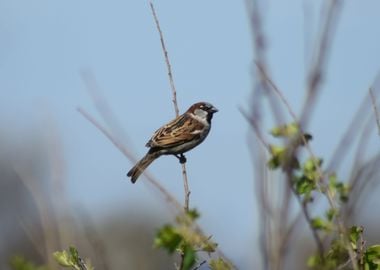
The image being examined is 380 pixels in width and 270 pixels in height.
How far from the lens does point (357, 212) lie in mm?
2504

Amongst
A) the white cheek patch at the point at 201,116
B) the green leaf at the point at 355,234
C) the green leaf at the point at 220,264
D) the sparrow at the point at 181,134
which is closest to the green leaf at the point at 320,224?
the green leaf at the point at 355,234

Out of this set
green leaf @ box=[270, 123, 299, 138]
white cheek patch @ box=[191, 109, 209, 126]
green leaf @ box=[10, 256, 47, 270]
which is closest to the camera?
green leaf @ box=[270, 123, 299, 138]

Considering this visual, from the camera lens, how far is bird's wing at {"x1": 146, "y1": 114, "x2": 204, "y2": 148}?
827 cm

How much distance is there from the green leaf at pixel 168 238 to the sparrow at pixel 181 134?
5.33 meters

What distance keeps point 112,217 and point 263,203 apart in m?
31.2

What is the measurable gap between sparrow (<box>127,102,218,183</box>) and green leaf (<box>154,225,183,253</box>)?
210 inches

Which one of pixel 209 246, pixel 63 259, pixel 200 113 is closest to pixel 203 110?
pixel 200 113

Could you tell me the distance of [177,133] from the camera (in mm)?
8445

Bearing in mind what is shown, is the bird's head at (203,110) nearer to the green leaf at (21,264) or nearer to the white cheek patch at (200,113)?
the white cheek patch at (200,113)

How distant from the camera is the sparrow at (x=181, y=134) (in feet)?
27.0

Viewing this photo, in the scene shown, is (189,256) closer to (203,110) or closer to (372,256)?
(372,256)

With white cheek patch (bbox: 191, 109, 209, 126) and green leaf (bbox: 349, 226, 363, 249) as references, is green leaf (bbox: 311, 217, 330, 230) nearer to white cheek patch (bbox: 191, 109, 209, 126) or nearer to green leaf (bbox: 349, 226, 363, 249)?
green leaf (bbox: 349, 226, 363, 249)

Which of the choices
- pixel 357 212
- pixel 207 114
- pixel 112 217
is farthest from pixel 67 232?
pixel 112 217

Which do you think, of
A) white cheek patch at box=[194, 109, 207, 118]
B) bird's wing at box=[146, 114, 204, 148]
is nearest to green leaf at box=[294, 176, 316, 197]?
bird's wing at box=[146, 114, 204, 148]
